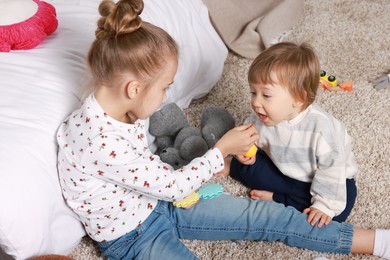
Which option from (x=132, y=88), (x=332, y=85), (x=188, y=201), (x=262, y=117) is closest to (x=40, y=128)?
(x=132, y=88)

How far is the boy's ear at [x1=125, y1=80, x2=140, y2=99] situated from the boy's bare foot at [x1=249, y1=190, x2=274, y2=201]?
515mm

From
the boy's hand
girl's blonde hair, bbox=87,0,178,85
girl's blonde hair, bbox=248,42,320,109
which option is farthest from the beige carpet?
girl's blonde hair, bbox=87,0,178,85

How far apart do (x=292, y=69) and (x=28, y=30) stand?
0.65m

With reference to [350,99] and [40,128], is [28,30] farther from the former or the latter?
[350,99]

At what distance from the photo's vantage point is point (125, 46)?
3.34 feet

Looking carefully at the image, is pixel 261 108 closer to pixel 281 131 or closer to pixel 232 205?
pixel 281 131

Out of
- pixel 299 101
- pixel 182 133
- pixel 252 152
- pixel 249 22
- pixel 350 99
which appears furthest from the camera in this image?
pixel 249 22

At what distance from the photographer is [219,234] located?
4.23ft

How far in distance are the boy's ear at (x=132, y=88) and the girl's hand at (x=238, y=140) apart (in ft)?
0.91

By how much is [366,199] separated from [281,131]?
34cm

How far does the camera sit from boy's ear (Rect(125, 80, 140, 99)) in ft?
3.40

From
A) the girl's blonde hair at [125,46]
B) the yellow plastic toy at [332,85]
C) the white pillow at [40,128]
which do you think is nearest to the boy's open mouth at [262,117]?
the girl's blonde hair at [125,46]

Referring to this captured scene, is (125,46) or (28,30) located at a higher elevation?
(125,46)

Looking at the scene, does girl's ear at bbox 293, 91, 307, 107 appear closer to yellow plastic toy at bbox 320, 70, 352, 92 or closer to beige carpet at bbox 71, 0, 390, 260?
beige carpet at bbox 71, 0, 390, 260
